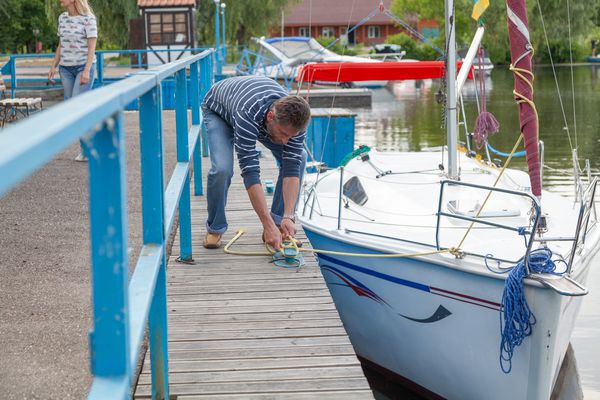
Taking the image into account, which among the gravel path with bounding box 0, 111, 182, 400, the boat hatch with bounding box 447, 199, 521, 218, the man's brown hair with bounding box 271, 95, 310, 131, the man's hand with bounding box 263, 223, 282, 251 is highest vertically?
the man's brown hair with bounding box 271, 95, 310, 131

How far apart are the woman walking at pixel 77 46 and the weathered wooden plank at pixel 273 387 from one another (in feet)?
19.5

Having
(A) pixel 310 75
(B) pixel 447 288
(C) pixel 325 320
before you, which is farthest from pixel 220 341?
(A) pixel 310 75

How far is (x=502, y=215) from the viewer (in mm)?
6945

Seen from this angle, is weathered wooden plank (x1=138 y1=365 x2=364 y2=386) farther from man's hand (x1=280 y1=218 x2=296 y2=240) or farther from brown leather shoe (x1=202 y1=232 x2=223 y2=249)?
brown leather shoe (x1=202 y1=232 x2=223 y2=249)

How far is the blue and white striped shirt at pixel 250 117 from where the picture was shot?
17.7ft

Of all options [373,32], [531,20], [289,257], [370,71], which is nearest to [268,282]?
[289,257]

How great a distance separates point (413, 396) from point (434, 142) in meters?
15.0

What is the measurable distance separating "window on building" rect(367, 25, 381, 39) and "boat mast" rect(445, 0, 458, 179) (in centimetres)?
7255

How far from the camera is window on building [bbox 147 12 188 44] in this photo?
3050cm

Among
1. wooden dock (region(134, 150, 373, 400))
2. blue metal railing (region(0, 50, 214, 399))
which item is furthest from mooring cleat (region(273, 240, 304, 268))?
blue metal railing (region(0, 50, 214, 399))

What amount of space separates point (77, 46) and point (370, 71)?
140 inches

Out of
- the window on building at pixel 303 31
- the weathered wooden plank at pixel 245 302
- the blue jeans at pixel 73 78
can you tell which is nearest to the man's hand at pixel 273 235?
the weathered wooden plank at pixel 245 302

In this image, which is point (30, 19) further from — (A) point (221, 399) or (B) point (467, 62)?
(A) point (221, 399)

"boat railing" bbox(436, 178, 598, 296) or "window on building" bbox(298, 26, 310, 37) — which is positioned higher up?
"window on building" bbox(298, 26, 310, 37)
